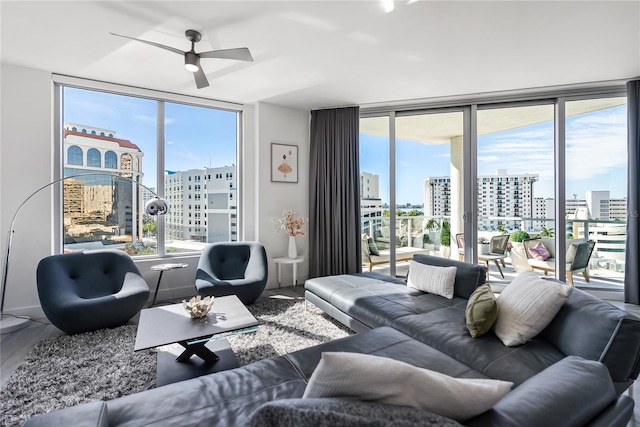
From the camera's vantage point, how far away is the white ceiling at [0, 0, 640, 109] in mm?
2246

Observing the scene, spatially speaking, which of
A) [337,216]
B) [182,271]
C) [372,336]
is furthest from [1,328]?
[337,216]

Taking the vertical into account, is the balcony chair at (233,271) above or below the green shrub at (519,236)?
below

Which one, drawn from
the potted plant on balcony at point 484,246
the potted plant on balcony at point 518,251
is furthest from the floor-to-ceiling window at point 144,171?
the potted plant on balcony at point 518,251

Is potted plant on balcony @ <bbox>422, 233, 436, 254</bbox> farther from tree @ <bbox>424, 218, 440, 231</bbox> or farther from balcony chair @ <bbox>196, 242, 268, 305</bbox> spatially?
balcony chair @ <bbox>196, 242, 268, 305</bbox>

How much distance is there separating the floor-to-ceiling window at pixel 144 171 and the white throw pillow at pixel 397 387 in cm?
327

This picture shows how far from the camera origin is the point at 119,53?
2896 mm

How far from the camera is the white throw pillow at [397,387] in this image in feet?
2.56

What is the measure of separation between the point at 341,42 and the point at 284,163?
83.9 inches

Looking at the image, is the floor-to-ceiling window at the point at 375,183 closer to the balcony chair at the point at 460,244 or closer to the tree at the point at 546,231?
the balcony chair at the point at 460,244

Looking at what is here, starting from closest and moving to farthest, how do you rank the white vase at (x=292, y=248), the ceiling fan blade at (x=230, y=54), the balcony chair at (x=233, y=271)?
the ceiling fan blade at (x=230, y=54), the balcony chair at (x=233, y=271), the white vase at (x=292, y=248)

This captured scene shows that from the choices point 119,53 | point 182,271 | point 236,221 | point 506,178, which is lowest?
point 182,271

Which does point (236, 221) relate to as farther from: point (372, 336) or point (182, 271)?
point (372, 336)

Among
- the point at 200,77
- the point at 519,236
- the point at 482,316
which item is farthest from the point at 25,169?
the point at 519,236

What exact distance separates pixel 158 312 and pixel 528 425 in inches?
90.7
